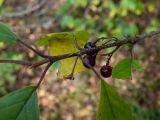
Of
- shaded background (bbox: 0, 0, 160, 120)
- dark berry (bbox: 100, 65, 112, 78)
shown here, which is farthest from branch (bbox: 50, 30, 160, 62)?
shaded background (bbox: 0, 0, 160, 120)

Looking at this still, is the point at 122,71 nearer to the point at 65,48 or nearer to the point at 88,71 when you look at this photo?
the point at 65,48

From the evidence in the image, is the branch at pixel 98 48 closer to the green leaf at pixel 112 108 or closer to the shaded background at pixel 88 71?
the green leaf at pixel 112 108

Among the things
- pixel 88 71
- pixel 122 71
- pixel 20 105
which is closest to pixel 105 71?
pixel 122 71

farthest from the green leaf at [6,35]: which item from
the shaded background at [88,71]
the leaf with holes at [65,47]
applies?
the shaded background at [88,71]

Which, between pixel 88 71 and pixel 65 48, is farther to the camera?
pixel 88 71

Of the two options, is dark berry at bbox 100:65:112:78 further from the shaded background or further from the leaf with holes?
the shaded background
